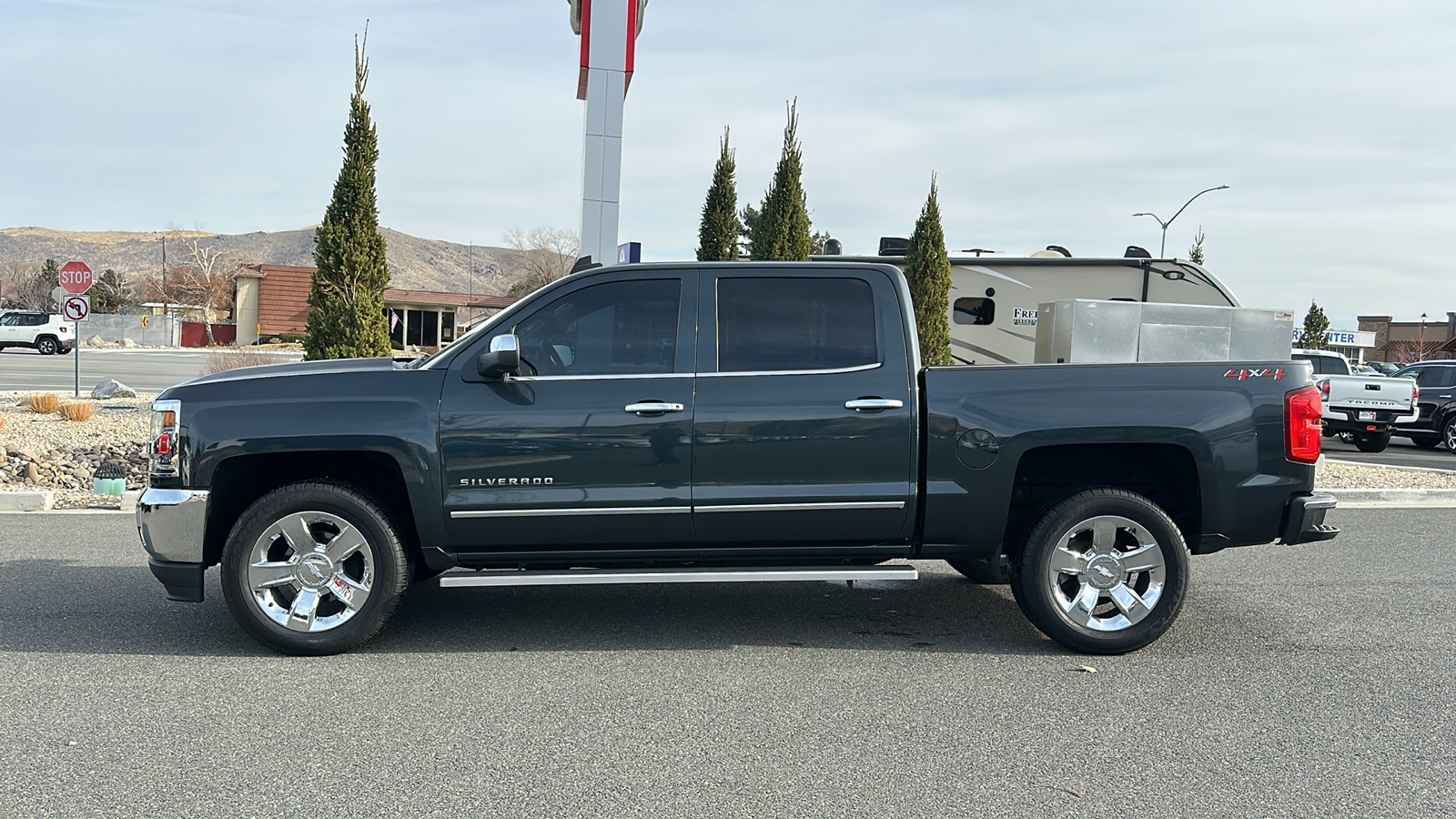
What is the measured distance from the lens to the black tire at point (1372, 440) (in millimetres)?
18469

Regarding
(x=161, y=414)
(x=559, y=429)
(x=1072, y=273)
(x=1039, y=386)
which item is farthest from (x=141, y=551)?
(x=1072, y=273)

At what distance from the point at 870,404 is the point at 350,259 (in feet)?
39.2

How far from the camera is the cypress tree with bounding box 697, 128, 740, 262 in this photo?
1942 centimetres

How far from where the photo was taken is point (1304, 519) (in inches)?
218

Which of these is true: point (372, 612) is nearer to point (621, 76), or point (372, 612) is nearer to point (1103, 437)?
point (1103, 437)

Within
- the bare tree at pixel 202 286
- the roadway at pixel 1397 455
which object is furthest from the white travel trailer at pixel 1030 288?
the bare tree at pixel 202 286

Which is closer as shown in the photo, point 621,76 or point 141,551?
point 141,551

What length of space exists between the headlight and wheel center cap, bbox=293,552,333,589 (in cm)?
75

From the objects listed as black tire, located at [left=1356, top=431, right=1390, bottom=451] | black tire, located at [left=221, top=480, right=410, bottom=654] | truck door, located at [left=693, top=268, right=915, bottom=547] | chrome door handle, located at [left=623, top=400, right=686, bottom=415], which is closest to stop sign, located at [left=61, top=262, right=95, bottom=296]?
black tire, located at [left=221, top=480, right=410, bottom=654]

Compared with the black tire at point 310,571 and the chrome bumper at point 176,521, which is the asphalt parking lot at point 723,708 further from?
the chrome bumper at point 176,521

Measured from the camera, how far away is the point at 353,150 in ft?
50.9

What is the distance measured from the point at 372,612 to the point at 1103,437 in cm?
363

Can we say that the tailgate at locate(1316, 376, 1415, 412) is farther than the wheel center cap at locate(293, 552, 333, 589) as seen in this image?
Yes

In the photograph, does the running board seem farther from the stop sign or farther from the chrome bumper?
the stop sign
